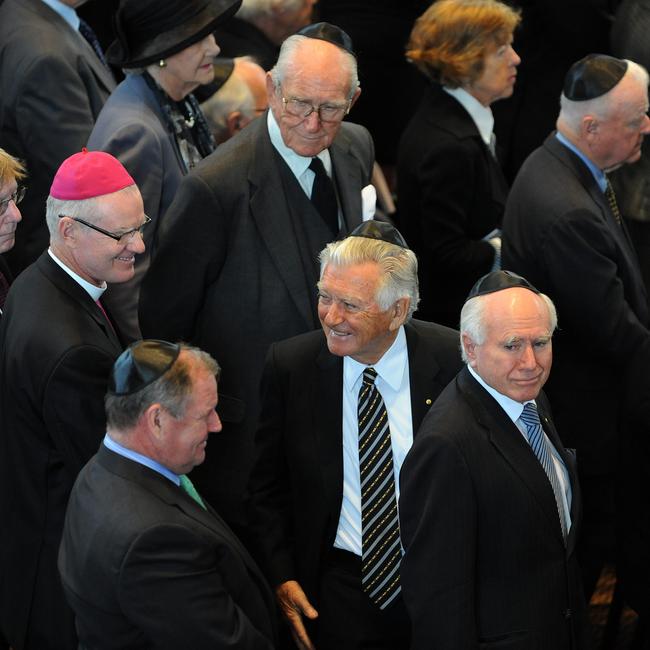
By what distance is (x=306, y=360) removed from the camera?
11.4 feet

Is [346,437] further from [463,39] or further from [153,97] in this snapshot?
[463,39]

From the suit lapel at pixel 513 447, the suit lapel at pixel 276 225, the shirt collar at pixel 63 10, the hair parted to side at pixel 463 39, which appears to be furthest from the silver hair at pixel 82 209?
the hair parted to side at pixel 463 39

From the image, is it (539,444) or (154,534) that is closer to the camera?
(154,534)

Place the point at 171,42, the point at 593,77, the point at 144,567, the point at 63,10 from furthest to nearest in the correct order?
the point at 63,10 → the point at 593,77 → the point at 171,42 → the point at 144,567

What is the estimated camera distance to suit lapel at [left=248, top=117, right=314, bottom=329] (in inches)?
151

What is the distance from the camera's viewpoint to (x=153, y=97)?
14.1 feet

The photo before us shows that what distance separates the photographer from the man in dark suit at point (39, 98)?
14.5 feet

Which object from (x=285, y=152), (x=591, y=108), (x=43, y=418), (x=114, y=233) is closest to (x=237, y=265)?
(x=285, y=152)

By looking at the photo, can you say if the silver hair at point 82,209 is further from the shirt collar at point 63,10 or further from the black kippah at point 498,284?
the shirt collar at point 63,10

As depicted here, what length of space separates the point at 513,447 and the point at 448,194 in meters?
2.04

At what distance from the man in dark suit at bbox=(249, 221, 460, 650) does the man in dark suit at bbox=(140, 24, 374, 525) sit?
1.29ft

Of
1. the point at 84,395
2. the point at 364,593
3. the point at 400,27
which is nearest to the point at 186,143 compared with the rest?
the point at 84,395

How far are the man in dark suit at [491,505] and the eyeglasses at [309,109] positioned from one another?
0.92 metres

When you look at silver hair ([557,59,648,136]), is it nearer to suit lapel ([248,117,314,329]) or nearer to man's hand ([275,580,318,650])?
suit lapel ([248,117,314,329])
